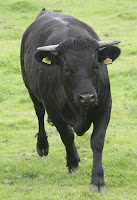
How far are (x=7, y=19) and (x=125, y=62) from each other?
10919 millimetres

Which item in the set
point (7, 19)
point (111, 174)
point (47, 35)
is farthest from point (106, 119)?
point (7, 19)

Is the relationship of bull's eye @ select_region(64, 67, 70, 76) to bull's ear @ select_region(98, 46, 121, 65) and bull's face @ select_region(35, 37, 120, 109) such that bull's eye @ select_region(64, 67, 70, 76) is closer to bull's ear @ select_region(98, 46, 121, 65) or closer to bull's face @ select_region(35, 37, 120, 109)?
bull's face @ select_region(35, 37, 120, 109)

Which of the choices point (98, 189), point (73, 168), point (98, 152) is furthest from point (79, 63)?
point (73, 168)

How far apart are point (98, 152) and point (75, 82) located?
976 millimetres

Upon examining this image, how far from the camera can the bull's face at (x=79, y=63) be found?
16.6ft

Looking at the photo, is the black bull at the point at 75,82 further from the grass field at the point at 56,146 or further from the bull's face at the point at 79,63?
the grass field at the point at 56,146

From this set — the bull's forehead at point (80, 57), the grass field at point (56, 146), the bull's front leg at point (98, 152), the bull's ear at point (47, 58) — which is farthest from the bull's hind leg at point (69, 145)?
the bull's forehead at point (80, 57)

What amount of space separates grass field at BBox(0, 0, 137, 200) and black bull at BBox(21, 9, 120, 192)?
0.37 metres

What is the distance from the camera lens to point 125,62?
1594 centimetres

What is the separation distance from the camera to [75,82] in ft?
17.0

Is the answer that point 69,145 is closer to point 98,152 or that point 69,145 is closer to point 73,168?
point 73,168

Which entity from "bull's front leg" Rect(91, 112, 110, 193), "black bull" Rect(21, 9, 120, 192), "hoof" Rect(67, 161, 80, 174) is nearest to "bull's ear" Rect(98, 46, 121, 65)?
"black bull" Rect(21, 9, 120, 192)

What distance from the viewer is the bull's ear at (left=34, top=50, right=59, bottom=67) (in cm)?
565

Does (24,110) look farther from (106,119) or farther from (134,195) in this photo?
(134,195)
